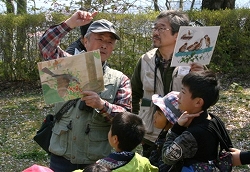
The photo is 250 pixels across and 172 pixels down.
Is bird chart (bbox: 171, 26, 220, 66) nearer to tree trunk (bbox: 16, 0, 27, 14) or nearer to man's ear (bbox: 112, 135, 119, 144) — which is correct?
man's ear (bbox: 112, 135, 119, 144)

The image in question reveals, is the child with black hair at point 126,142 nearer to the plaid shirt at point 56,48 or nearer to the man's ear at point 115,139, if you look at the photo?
the man's ear at point 115,139

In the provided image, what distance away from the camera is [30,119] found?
26.3ft

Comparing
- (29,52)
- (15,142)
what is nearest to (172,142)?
(15,142)

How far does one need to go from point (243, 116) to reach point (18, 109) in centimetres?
430

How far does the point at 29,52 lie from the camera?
10523 millimetres

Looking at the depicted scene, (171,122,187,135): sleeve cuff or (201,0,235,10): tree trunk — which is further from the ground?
(201,0,235,10): tree trunk

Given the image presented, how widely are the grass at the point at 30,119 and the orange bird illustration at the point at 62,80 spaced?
3.23 meters

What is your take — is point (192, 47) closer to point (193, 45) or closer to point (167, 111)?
point (193, 45)

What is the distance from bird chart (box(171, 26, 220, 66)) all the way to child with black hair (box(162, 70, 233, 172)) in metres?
0.34

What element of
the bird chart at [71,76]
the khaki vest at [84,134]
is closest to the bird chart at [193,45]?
the khaki vest at [84,134]

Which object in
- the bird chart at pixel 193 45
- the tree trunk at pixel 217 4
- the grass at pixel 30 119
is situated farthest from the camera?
the tree trunk at pixel 217 4

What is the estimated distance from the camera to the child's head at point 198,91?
2758mm

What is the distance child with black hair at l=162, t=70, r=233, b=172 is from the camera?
2.68 m

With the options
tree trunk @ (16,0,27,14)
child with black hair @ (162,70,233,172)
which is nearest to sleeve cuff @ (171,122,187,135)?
child with black hair @ (162,70,233,172)
